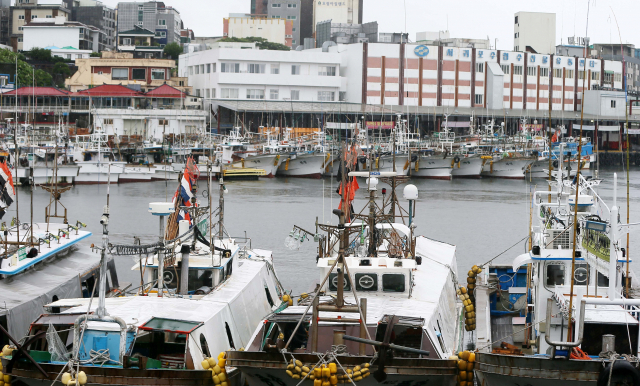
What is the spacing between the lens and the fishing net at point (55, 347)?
13.2m

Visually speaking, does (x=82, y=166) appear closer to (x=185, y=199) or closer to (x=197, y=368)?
(x=185, y=199)

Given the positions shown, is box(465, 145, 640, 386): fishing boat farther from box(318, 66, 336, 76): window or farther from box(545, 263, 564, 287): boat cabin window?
box(318, 66, 336, 76): window

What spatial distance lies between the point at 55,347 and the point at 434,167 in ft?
204

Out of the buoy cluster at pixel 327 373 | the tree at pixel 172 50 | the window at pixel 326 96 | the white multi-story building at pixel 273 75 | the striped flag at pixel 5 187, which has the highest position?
the tree at pixel 172 50

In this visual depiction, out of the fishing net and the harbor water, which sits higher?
the fishing net

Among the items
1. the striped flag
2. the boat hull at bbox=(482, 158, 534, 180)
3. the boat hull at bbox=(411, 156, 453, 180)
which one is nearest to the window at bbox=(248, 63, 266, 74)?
the boat hull at bbox=(411, 156, 453, 180)

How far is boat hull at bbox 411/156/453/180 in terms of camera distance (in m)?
73.1

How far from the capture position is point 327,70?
287 feet

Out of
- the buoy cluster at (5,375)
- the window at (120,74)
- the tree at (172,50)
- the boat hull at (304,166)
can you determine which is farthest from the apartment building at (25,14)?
the buoy cluster at (5,375)

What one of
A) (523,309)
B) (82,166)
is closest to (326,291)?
(523,309)

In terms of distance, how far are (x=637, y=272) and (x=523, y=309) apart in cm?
1051

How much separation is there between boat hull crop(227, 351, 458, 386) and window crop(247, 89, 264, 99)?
74102 millimetres

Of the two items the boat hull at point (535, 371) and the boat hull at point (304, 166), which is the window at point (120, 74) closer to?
the boat hull at point (304, 166)

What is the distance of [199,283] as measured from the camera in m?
17.6
